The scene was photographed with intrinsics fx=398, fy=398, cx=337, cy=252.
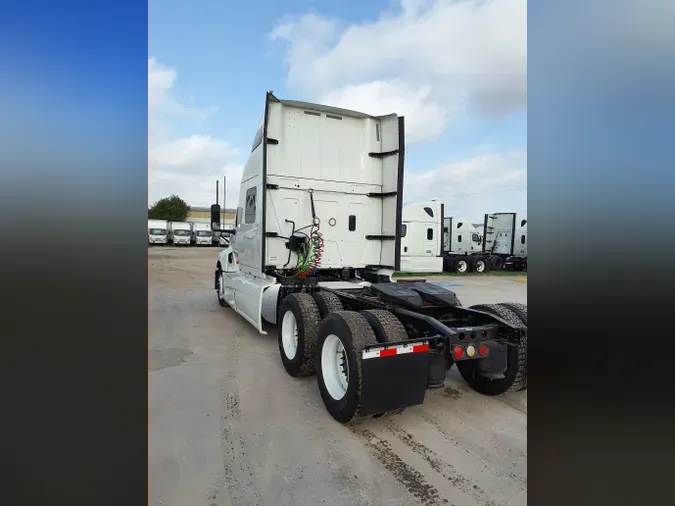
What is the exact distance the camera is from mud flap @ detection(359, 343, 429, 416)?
10.6 ft

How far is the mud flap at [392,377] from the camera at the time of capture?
3.22 m

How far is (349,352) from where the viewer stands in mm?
3414

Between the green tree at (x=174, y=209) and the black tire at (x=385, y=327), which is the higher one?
the green tree at (x=174, y=209)

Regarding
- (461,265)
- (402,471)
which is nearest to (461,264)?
(461,265)

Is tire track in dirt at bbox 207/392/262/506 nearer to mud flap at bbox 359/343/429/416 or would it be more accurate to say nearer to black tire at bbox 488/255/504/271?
mud flap at bbox 359/343/429/416

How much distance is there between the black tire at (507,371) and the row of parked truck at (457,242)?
40.2 feet

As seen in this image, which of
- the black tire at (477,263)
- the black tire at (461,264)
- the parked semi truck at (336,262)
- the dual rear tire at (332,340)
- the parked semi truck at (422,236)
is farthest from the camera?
the black tire at (477,263)

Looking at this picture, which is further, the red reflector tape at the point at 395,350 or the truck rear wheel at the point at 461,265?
the truck rear wheel at the point at 461,265

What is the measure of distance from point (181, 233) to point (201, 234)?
1893 millimetres

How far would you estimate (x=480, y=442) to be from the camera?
10.8 ft

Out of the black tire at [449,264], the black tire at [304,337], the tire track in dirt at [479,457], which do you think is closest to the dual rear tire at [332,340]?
the black tire at [304,337]

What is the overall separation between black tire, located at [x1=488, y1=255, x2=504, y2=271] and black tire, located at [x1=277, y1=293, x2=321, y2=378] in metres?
18.6

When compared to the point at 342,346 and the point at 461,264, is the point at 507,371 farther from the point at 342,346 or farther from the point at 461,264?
the point at 461,264

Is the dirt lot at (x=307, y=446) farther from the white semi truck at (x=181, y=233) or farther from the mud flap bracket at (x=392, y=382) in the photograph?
the white semi truck at (x=181, y=233)
